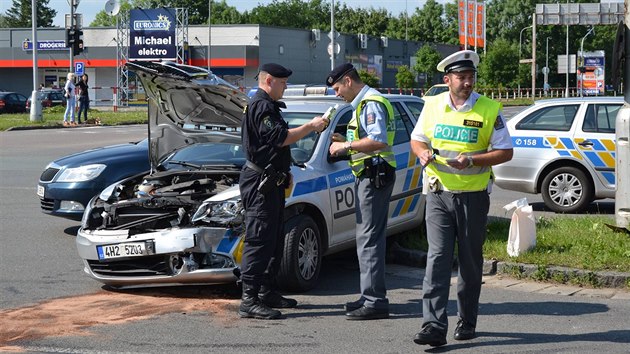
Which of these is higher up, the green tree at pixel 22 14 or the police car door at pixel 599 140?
the green tree at pixel 22 14

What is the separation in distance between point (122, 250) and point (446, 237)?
2.81m

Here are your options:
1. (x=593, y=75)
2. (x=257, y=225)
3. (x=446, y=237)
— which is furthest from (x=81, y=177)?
(x=593, y=75)

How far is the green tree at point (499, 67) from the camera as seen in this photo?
74.4 metres

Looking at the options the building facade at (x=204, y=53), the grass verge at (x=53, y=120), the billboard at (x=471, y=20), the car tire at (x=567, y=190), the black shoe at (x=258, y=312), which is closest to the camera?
the black shoe at (x=258, y=312)

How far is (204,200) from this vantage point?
7613mm

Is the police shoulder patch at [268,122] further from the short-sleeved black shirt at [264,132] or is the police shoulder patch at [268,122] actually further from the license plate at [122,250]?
the license plate at [122,250]

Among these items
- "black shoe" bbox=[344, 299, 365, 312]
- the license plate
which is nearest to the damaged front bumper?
the license plate

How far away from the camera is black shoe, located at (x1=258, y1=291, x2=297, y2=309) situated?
7.18m

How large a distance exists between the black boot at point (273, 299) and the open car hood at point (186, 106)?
189cm

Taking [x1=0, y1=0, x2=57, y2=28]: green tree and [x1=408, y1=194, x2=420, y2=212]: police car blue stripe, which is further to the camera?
[x1=0, y1=0, x2=57, y2=28]: green tree

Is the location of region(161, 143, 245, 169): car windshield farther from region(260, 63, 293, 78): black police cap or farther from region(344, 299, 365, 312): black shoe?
region(344, 299, 365, 312): black shoe

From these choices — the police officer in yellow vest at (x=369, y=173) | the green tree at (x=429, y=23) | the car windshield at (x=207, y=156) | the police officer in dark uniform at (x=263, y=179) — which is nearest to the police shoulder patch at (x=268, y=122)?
the police officer in dark uniform at (x=263, y=179)

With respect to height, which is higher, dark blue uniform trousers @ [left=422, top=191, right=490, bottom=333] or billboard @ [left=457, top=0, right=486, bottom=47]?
billboard @ [left=457, top=0, right=486, bottom=47]

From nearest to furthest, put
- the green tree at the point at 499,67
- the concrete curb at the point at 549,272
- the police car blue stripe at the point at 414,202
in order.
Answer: the concrete curb at the point at 549,272
the police car blue stripe at the point at 414,202
the green tree at the point at 499,67
